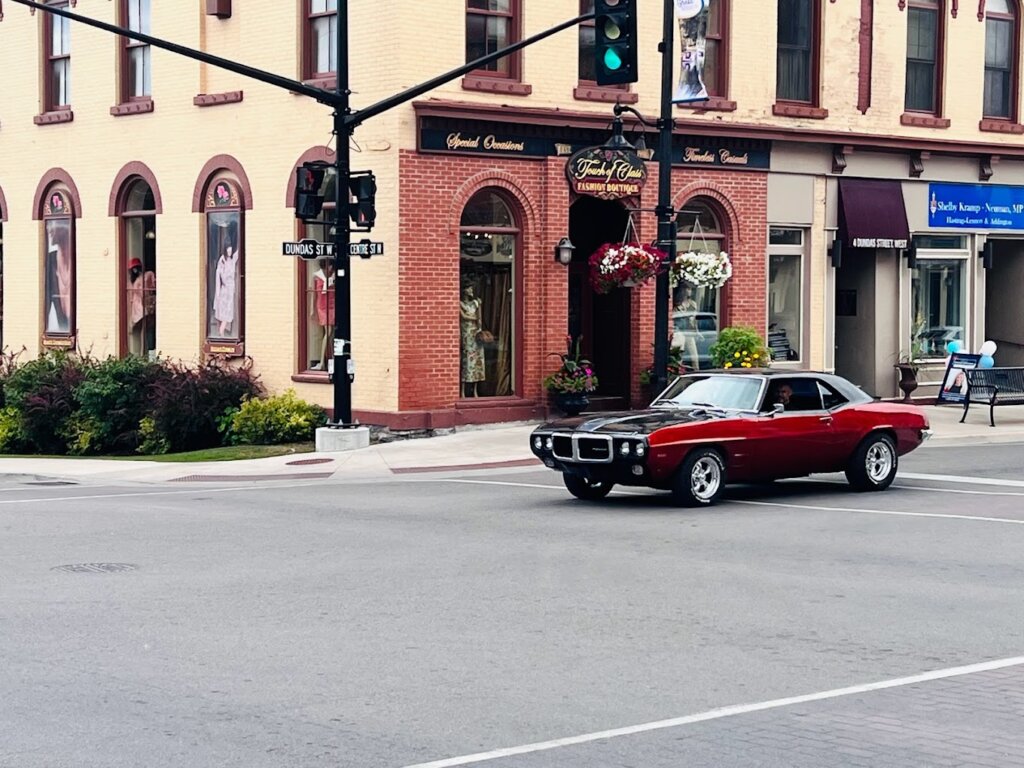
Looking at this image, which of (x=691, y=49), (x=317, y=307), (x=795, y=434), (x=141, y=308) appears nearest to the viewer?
(x=795, y=434)

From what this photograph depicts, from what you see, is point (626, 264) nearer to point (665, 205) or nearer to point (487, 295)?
point (665, 205)

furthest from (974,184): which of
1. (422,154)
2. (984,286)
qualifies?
(422,154)

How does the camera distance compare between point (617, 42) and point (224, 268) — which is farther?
point (224, 268)

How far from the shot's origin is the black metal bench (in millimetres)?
26609

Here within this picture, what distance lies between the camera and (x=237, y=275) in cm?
2750

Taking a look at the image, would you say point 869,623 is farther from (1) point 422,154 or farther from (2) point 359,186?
(1) point 422,154

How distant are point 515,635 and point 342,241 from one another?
44.5 ft

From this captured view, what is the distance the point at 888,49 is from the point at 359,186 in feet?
40.9

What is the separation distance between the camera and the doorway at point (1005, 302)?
3306 centimetres

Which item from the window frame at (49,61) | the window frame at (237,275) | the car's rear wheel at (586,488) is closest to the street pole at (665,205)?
the car's rear wheel at (586,488)

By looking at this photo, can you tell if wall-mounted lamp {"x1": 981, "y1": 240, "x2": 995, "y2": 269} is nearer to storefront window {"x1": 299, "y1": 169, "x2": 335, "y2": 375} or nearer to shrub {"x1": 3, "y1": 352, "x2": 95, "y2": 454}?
storefront window {"x1": 299, "y1": 169, "x2": 335, "y2": 375}

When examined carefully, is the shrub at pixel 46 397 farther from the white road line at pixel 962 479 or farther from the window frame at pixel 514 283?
the white road line at pixel 962 479

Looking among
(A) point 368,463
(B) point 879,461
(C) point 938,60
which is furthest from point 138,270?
(B) point 879,461

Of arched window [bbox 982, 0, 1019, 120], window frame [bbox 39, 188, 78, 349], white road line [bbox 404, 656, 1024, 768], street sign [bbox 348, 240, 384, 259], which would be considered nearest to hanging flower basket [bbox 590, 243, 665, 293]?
street sign [bbox 348, 240, 384, 259]
